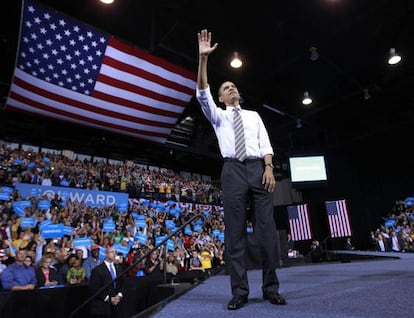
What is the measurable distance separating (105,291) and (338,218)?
1007 cm

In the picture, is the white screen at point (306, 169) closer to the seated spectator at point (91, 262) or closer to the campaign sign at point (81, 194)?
the campaign sign at point (81, 194)

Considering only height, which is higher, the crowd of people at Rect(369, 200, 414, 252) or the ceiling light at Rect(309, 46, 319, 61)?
the ceiling light at Rect(309, 46, 319, 61)

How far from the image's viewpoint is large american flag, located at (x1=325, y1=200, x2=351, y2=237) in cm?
1127

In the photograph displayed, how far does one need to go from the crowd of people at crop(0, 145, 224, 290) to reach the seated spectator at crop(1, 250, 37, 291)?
0.01 m

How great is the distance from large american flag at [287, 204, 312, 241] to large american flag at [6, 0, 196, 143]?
26.4ft

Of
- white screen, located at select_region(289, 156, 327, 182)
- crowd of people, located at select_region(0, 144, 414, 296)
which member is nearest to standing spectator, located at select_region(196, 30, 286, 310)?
crowd of people, located at select_region(0, 144, 414, 296)

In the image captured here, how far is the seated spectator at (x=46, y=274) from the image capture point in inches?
172

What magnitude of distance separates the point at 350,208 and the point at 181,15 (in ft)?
33.8

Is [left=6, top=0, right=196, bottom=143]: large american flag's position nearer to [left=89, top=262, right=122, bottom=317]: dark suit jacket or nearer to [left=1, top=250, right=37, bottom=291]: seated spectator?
[left=1, top=250, right=37, bottom=291]: seated spectator

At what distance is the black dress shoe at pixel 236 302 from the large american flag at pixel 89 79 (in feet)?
17.1

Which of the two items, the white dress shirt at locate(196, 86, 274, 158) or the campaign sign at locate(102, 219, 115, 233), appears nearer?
the white dress shirt at locate(196, 86, 274, 158)

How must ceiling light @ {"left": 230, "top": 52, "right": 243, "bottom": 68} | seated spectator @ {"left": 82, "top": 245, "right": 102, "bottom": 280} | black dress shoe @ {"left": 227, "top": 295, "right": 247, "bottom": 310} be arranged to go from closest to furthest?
1. black dress shoe @ {"left": 227, "top": 295, "right": 247, "bottom": 310}
2. seated spectator @ {"left": 82, "top": 245, "right": 102, "bottom": 280}
3. ceiling light @ {"left": 230, "top": 52, "right": 243, "bottom": 68}

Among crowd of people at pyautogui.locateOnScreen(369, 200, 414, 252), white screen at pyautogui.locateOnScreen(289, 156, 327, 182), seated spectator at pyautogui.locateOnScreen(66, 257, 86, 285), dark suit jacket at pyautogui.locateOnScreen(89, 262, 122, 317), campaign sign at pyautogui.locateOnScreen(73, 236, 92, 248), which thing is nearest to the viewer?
dark suit jacket at pyautogui.locateOnScreen(89, 262, 122, 317)

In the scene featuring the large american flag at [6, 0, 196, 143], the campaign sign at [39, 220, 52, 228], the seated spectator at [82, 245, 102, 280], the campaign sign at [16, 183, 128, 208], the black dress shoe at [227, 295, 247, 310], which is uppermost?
the large american flag at [6, 0, 196, 143]
